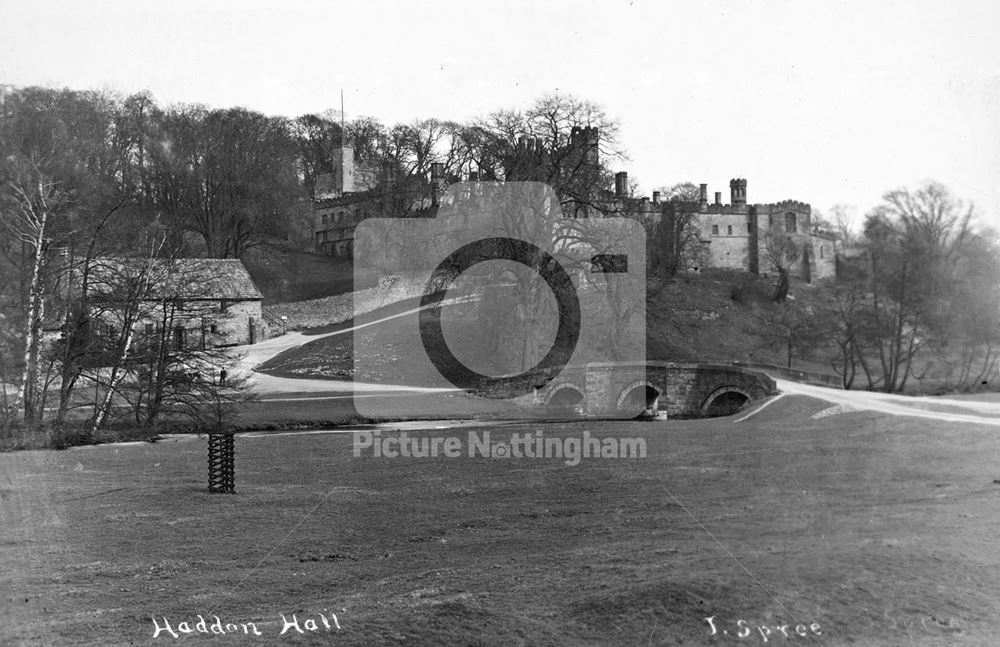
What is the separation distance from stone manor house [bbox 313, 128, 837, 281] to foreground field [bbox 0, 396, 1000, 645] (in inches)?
1387

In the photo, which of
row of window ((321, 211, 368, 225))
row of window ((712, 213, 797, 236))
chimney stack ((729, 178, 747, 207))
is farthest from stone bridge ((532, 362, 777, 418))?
chimney stack ((729, 178, 747, 207))

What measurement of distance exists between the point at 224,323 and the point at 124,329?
84.9 feet

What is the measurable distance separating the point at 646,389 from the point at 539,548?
26429mm

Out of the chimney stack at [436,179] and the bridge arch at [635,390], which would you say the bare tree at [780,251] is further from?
the bridge arch at [635,390]

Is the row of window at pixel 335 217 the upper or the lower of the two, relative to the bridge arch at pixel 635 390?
upper

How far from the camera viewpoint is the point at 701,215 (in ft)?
292

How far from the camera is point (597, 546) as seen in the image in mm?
12328

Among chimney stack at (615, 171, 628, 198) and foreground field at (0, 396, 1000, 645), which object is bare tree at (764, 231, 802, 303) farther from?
foreground field at (0, 396, 1000, 645)

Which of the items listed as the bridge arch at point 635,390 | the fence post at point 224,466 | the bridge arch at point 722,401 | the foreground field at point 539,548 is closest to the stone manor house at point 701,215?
the bridge arch at point 635,390

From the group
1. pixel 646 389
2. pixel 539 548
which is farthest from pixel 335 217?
pixel 539 548

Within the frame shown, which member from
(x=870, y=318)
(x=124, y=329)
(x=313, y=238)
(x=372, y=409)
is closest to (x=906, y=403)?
(x=870, y=318)

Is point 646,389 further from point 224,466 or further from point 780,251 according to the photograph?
point 780,251

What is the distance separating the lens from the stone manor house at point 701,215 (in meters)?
67.0

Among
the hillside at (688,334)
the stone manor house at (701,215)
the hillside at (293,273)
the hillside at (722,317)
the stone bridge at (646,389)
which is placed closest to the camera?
the stone bridge at (646,389)
